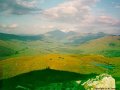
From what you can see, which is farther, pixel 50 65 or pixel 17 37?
pixel 17 37

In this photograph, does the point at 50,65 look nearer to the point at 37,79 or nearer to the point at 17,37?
the point at 37,79

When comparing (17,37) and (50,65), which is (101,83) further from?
(17,37)

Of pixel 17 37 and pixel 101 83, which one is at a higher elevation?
pixel 17 37

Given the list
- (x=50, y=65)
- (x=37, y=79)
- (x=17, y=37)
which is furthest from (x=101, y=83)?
(x=17, y=37)

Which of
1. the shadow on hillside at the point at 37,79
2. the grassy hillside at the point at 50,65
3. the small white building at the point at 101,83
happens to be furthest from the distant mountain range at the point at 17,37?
the small white building at the point at 101,83

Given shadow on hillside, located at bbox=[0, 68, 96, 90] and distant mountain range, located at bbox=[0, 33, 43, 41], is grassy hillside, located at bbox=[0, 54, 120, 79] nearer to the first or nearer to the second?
shadow on hillside, located at bbox=[0, 68, 96, 90]

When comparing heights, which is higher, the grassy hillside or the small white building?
the grassy hillside

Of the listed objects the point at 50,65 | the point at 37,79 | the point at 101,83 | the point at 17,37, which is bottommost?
the point at 101,83

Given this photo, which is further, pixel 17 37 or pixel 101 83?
pixel 17 37

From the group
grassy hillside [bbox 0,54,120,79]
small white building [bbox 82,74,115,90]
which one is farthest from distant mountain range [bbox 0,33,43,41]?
small white building [bbox 82,74,115,90]
